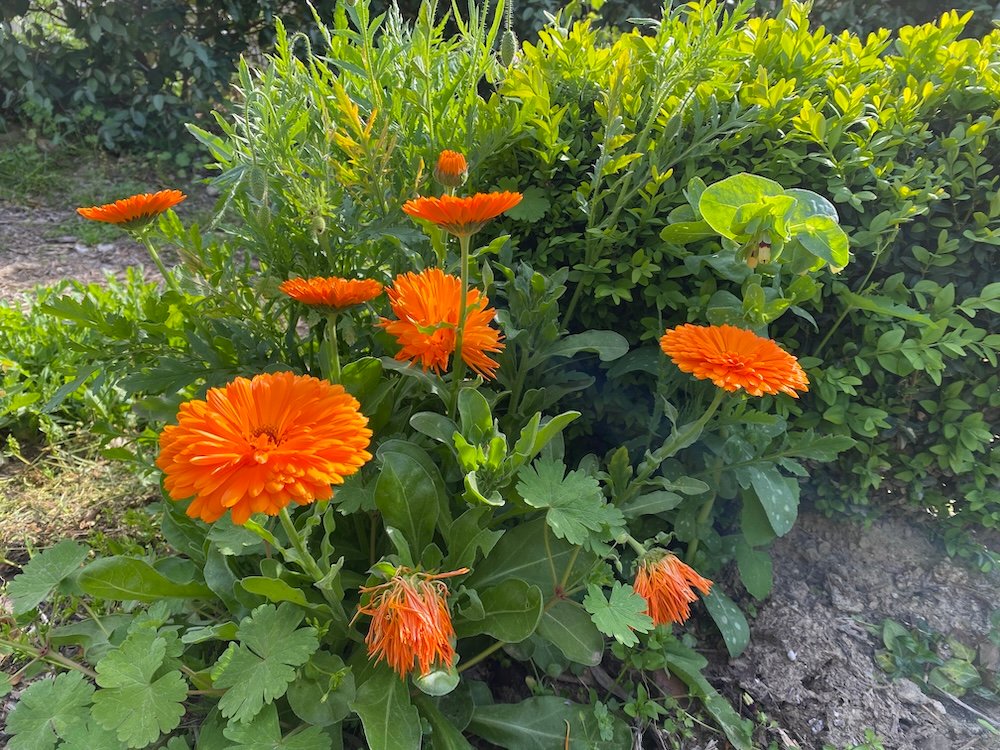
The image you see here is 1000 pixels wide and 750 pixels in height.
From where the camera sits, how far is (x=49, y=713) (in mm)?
1013

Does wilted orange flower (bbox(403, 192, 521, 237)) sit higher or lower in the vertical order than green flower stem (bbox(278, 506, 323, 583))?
higher

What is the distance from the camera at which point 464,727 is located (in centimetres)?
121

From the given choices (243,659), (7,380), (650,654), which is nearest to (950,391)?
(650,654)

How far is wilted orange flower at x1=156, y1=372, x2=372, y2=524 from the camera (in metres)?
0.76

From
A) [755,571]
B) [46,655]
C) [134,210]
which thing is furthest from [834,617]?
[134,210]

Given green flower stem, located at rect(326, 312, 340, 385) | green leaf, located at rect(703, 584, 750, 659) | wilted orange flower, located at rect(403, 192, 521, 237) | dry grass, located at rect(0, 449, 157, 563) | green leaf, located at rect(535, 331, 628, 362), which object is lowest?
green leaf, located at rect(703, 584, 750, 659)

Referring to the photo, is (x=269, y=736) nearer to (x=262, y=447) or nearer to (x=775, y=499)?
(x=262, y=447)

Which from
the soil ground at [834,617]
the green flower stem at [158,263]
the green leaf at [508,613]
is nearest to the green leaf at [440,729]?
the green leaf at [508,613]

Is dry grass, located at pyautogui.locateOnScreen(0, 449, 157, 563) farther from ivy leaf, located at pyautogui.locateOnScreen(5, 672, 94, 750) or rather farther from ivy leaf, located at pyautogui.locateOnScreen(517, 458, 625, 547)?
ivy leaf, located at pyautogui.locateOnScreen(517, 458, 625, 547)

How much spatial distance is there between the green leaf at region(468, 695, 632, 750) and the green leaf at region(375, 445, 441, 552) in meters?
0.35

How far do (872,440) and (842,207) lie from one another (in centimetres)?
57

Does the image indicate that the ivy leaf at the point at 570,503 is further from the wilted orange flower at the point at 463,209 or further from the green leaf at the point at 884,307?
the green leaf at the point at 884,307

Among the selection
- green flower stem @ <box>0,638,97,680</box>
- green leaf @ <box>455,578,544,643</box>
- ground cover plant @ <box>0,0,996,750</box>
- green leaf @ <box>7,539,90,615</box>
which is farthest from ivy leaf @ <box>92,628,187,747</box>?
green leaf @ <box>455,578,544,643</box>

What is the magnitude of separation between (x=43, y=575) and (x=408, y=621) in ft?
2.32
